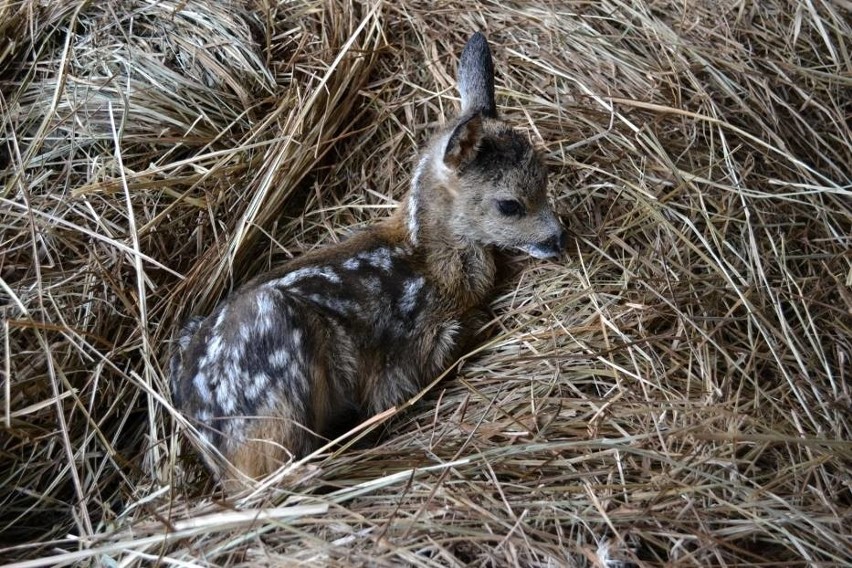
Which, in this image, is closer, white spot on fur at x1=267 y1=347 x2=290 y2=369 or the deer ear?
white spot on fur at x1=267 y1=347 x2=290 y2=369

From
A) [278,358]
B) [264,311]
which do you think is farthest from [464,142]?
[278,358]

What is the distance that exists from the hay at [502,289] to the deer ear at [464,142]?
2.56 ft

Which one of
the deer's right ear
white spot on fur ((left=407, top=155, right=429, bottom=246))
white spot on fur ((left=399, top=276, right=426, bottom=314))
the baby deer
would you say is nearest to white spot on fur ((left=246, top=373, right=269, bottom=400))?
the baby deer

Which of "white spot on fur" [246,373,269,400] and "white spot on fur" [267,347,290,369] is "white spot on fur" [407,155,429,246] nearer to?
"white spot on fur" [267,347,290,369]

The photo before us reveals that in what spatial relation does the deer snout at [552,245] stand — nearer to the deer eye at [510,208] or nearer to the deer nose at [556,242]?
the deer nose at [556,242]

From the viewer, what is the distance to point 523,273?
450 cm

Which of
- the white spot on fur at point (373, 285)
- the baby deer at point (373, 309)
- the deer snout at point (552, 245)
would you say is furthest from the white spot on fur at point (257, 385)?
the deer snout at point (552, 245)

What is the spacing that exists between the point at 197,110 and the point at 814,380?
3782 millimetres

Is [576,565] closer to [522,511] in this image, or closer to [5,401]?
[522,511]

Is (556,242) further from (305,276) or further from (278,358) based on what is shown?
(278,358)

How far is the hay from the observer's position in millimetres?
3033

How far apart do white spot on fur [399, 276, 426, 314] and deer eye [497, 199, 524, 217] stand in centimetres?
62

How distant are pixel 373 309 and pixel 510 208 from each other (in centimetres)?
97

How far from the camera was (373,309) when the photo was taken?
159 inches
